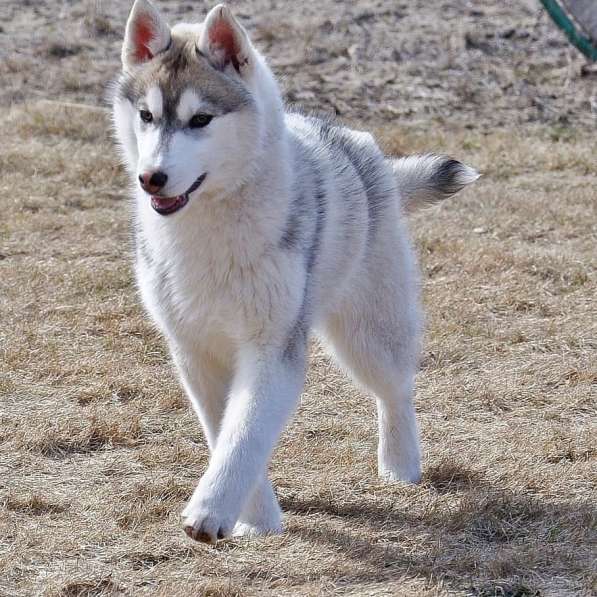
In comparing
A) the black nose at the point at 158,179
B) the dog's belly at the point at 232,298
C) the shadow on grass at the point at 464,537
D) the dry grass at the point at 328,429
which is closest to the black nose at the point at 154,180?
the black nose at the point at 158,179

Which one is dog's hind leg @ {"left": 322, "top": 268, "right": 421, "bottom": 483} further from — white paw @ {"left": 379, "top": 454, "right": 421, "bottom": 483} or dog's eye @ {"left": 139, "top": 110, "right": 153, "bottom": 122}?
dog's eye @ {"left": 139, "top": 110, "right": 153, "bottom": 122}

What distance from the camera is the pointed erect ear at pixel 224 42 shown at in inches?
148

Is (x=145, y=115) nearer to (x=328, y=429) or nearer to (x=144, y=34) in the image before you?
(x=144, y=34)

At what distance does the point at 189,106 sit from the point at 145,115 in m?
0.15

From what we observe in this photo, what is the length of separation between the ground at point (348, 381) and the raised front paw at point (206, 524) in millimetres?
199

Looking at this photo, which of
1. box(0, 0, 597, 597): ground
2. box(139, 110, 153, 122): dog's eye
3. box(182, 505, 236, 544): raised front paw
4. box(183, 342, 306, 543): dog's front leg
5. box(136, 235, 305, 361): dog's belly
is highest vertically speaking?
box(139, 110, 153, 122): dog's eye

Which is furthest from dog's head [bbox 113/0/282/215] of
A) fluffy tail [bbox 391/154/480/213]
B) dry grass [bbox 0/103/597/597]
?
dry grass [bbox 0/103/597/597]

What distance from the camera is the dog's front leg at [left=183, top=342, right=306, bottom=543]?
3.48 m

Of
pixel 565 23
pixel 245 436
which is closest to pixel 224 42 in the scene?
pixel 245 436

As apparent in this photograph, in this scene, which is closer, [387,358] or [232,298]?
[232,298]

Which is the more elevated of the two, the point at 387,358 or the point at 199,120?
the point at 199,120

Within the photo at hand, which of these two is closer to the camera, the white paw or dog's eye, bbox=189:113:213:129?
dog's eye, bbox=189:113:213:129

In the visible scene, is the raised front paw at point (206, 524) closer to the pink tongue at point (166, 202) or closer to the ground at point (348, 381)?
the ground at point (348, 381)

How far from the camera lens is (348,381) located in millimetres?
5395
